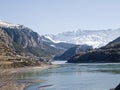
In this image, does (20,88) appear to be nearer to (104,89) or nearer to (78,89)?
(78,89)

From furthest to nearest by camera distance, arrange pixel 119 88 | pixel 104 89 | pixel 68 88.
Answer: pixel 68 88 → pixel 104 89 → pixel 119 88

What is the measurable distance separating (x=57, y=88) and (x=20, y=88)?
445 inches

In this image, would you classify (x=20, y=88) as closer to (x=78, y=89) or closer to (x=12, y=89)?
(x=12, y=89)

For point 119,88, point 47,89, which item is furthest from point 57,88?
point 119,88

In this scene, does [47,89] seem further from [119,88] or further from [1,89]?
[119,88]

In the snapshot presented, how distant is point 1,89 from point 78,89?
20365mm

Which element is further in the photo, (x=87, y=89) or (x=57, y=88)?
(x=57, y=88)

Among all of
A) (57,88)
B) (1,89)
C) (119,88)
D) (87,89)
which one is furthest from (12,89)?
(119,88)

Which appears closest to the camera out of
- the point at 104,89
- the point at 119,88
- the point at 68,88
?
the point at 119,88

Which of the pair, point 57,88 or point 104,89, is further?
point 57,88

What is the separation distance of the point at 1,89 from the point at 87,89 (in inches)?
885

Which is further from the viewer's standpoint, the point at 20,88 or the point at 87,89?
the point at 20,88

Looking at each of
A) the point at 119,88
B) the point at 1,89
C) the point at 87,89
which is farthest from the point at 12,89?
the point at 119,88

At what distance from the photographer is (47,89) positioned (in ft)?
364
